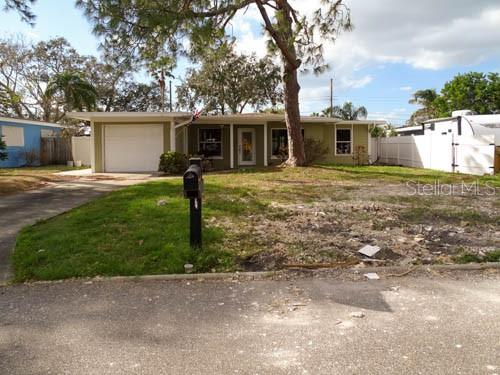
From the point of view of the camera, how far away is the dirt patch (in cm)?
532

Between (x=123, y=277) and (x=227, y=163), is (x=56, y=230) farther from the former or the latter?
(x=227, y=163)

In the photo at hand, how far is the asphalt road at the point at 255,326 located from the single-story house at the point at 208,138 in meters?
14.1

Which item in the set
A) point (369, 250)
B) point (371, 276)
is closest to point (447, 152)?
point (369, 250)

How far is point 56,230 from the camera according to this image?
255 inches

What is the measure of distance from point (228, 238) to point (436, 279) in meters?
2.61

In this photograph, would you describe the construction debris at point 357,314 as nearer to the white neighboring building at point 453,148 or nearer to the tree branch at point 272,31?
the tree branch at point 272,31

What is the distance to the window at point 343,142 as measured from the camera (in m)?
23.0

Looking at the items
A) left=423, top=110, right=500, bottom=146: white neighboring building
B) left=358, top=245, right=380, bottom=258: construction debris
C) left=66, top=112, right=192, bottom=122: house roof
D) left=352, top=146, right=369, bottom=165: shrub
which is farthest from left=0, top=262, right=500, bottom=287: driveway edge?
left=352, top=146, right=369, bottom=165: shrub

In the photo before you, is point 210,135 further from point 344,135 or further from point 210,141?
point 344,135

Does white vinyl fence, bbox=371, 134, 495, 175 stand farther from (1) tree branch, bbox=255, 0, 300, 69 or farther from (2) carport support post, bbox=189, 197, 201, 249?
(2) carport support post, bbox=189, 197, 201, 249

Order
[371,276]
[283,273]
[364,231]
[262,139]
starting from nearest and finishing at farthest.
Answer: [371,276]
[283,273]
[364,231]
[262,139]

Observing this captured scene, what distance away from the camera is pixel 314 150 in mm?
21625

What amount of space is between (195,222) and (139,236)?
1048 mm

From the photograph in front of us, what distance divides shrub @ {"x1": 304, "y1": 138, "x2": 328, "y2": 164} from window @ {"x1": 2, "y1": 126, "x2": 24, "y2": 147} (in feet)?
49.3
